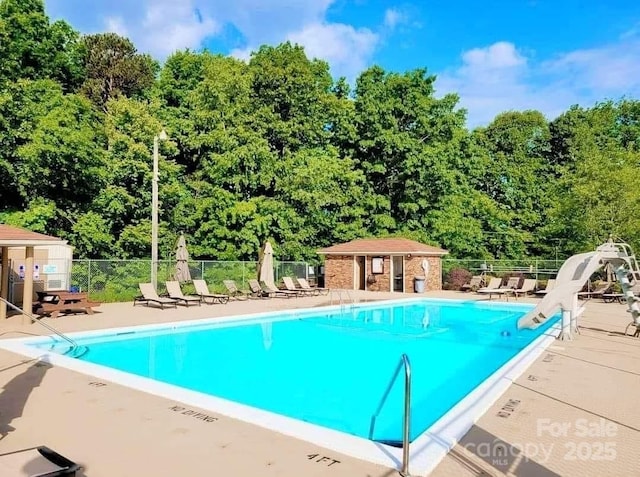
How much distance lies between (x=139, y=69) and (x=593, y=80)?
96.7 ft

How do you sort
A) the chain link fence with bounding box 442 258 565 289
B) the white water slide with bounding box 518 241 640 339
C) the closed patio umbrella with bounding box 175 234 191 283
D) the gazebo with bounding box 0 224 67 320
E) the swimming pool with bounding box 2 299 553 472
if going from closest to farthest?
1. the swimming pool with bounding box 2 299 553 472
2. the white water slide with bounding box 518 241 640 339
3. the gazebo with bounding box 0 224 67 320
4. the closed patio umbrella with bounding box 175 234 191 283
5. the chain link fence with bounding box 442 258 565 289

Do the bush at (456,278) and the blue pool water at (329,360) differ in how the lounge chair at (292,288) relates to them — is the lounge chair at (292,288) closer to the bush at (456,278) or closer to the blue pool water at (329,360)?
the blue pool water at (329,360)

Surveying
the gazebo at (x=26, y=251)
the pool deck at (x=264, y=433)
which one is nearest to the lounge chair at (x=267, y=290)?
the gazebo at (x=26, y=251)

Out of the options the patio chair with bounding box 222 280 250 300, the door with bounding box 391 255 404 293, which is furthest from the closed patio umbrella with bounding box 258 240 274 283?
the door with bounding box 391 255 404 293

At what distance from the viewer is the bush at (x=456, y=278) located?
88.4ft

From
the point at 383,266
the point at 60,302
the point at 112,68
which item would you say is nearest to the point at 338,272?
the point at 383,266

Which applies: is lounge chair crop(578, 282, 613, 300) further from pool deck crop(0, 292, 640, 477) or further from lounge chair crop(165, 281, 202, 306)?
lounge chair crop(165, 281, 202, 306)

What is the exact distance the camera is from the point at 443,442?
4.59 m

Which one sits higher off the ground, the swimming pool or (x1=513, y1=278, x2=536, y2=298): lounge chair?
(x1=513, y1=278, x2=536, y2=298): lounge chair

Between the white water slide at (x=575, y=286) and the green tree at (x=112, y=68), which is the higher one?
the green tree at (x=112, y=68)

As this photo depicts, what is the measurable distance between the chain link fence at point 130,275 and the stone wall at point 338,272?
15.3 feet

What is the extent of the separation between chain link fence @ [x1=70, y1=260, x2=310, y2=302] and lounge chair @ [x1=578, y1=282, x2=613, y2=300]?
14.5m

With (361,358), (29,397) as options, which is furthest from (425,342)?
(29,397)

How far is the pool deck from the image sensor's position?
13.4 ft
